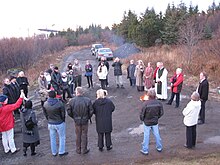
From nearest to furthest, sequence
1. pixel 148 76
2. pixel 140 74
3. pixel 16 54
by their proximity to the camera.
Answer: pixel 148 76 → pixel 140 74 → pixel 16 54

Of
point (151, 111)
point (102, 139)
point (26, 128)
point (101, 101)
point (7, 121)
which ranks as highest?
point (101, 101)

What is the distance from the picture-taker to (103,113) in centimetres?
670

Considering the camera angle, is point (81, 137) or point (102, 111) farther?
point (81, 137)

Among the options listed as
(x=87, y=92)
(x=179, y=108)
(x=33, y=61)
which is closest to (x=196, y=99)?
(x=179, y=108)

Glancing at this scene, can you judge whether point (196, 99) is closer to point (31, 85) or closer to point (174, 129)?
point (174, 129)

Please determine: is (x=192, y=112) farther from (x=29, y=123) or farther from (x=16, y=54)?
(x=16, y=54)

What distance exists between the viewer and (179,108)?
418 inches

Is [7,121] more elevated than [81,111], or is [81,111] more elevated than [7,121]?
[81,111]

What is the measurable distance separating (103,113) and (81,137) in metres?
0.86

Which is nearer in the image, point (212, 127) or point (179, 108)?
point (212, 127)

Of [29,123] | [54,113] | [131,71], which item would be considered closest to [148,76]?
[131,71]

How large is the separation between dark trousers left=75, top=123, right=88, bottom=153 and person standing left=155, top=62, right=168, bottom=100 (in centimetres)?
548

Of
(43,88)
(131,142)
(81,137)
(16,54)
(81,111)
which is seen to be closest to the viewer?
(81,111)

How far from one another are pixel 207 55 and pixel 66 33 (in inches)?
2610
